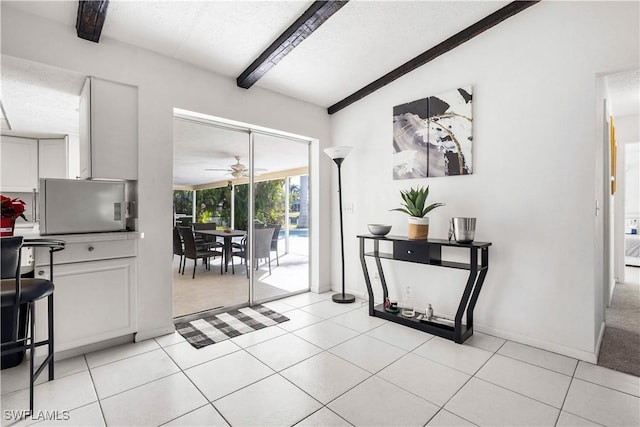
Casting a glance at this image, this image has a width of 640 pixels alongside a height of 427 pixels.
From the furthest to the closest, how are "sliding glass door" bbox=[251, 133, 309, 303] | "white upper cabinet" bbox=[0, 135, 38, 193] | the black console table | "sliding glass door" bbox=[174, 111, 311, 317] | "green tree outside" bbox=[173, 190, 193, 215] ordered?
"white upper cabinet" bbox=[0, 135, 38, 193]
"sliding glass door" bbox=[251, 133, 309, 303]
"sliding glass door" bbox=[174, 111, 311, 317]
"green tree outside" bbox=[173, 190, 193, 215]
the black console table

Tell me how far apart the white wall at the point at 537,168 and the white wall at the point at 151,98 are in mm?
2290

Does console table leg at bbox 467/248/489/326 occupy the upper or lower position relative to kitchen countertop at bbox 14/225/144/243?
lower

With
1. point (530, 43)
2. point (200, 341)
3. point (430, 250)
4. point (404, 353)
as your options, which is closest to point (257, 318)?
point (200, 341)

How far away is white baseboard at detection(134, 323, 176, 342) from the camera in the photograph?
2.62 meters

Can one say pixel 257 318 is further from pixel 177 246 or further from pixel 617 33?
pixel 617 33

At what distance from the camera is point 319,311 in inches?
135

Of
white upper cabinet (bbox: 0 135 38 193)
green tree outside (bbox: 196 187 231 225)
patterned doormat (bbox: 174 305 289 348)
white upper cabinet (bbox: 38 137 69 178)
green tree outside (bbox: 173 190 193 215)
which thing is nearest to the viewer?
patterned doormat (bbox: 174 305 289 348)

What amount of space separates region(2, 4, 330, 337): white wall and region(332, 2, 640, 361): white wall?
7.51ft

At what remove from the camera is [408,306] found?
10.8 ft

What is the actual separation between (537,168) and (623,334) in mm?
1810

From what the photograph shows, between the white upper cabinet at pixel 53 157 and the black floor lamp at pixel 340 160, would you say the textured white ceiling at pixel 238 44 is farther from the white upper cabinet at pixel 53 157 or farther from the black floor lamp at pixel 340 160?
the black floor lamp at pixel 340 160

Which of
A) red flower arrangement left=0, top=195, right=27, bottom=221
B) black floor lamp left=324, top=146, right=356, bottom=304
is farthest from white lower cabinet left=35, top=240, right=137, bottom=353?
black floor lamp left=324, top=146, right=356, bottom=304

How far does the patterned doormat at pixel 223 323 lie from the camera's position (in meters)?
2.73

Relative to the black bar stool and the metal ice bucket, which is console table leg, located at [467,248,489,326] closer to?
the metal ice bucket
